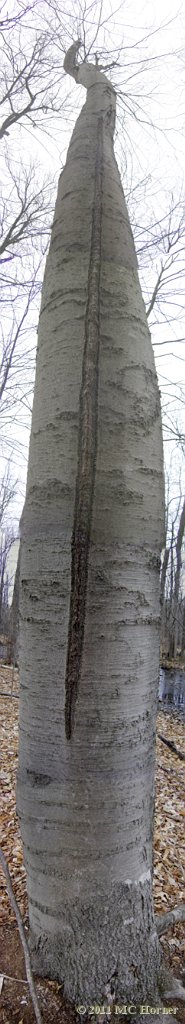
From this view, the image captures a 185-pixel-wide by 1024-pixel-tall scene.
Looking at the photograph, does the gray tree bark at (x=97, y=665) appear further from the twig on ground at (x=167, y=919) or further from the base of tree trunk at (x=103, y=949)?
the twig on ground at (x=167, y=919)

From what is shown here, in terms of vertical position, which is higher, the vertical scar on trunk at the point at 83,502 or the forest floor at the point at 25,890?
the vertical scar on trunk at the point at 83,502

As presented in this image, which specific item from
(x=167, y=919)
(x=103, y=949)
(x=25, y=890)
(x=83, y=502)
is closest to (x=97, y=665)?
(x=83, y=502)

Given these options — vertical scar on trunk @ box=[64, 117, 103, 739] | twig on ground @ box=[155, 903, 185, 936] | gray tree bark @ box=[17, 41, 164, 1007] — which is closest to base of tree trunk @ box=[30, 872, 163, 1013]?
gray tree bark @ box=[17, 41, 164, 1007]

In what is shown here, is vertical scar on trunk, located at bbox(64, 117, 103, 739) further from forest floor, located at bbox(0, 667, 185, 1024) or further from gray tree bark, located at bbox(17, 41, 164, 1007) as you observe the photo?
forest floor, located at bbox(0, 667, 185, 1024)

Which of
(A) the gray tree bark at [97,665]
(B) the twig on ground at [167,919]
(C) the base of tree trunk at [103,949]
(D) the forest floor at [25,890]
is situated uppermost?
(A) the gray tree bark at [97,665]

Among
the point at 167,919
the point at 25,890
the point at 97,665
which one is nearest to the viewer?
the point at 97,665

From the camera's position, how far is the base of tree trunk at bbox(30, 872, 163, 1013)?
49.5 inches

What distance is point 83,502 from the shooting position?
1261 mm

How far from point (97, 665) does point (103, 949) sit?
66 cm

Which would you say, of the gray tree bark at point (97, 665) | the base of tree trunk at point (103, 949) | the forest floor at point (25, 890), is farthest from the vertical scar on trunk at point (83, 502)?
the forest floor at point (25, 890)

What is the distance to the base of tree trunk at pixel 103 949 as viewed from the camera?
1.26 m

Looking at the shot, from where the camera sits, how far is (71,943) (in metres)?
1.28

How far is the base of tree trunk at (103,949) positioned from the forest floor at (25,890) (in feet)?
0.17

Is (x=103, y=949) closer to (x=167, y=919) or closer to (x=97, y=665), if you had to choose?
(x=167, y=919)
